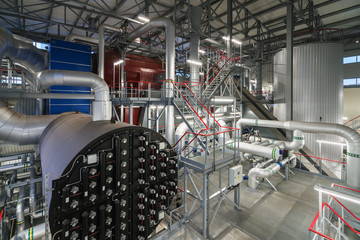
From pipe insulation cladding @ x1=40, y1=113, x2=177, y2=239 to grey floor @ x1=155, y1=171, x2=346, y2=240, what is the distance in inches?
101

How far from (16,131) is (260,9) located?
17109mm

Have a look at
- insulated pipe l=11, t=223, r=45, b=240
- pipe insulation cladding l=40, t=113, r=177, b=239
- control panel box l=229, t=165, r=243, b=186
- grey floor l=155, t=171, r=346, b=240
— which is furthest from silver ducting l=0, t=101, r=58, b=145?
control panel box l=229, t=165, r=243, b=186

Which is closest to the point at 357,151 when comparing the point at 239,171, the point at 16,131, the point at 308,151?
the point at 308,151

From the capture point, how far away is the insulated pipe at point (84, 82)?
5.34m

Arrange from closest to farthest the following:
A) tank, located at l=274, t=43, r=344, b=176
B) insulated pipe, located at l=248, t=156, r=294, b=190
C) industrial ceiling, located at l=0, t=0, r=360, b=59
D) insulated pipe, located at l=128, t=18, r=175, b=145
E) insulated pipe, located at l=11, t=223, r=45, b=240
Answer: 1. insulated pipe, located at l=11, t=223, r=45, b=240
2. insulated pipe, located at l=128, t=18, r=175, b=145
3. insulated pipe, located at l=248, t=156, r=294, b=190
4. tank, located at l=274, t=43, r=344, b=176
5. industrial ceiling, located at l=0, t=0, r=360, b=59

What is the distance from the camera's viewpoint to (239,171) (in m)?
7.02

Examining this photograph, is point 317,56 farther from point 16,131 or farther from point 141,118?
point 16,131

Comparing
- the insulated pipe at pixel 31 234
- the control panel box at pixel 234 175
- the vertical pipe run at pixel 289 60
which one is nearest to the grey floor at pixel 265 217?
the control panel box at pixel 234 175

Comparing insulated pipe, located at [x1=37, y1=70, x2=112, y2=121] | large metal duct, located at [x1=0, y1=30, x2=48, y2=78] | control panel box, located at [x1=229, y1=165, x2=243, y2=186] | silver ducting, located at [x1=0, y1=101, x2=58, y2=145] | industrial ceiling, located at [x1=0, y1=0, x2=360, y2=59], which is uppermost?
industrial ceiling, located at [x1=0, y1=0, x2=360, y2=59]

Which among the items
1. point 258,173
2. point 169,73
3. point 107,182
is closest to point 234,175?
point 258,173

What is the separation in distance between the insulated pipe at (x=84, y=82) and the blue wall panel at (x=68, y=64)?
183 inches

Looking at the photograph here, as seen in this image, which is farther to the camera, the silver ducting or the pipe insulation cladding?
the silver ducting

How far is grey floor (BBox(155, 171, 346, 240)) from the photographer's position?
247 inches

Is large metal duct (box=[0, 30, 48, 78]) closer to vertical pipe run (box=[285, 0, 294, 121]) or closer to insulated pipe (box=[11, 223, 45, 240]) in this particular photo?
insulated pipe (box=[11, 223, 45, 240])
